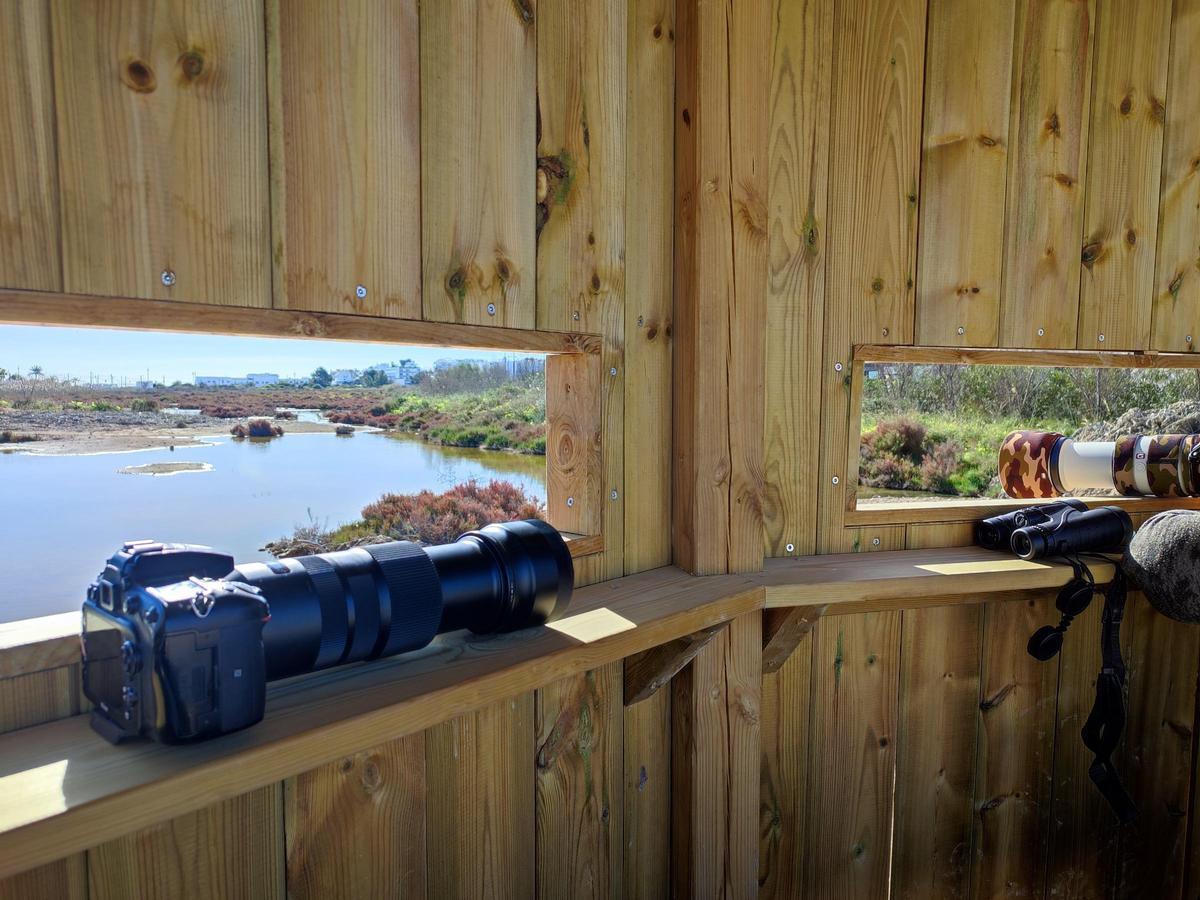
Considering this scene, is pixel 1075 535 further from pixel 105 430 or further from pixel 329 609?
pixel 105 430

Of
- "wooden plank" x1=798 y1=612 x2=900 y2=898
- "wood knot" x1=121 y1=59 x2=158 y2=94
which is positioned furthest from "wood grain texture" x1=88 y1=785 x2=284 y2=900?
"wooden plank" x1=798 y1=612 x2=900 y2=898

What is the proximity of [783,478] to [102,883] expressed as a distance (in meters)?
1.15

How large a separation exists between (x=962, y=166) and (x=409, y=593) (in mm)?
1334

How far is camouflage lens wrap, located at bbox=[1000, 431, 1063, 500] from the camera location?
1711mm

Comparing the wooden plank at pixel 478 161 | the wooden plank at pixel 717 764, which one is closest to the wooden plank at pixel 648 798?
the wooden plank at pixel 717 764

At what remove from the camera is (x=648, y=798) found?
1.33 metres

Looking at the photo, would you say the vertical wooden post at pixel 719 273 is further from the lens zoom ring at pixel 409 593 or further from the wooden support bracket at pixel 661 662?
the lens zoom ring at pixel 409 593

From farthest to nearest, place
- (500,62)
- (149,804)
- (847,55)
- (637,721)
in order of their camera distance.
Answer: (847,55) → (637,721) → (500,62) → (149,804)

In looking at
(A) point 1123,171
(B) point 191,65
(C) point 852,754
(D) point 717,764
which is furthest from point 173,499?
(A) point 1123,171

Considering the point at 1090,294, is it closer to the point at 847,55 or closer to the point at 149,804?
the point at 847,55

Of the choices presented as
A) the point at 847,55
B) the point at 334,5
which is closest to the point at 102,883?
the point at 334,5

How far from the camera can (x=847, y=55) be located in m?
1.43

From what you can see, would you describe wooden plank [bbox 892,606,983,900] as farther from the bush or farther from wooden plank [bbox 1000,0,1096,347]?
the bush

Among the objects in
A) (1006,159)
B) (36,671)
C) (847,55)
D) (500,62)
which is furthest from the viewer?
(1006,159)
